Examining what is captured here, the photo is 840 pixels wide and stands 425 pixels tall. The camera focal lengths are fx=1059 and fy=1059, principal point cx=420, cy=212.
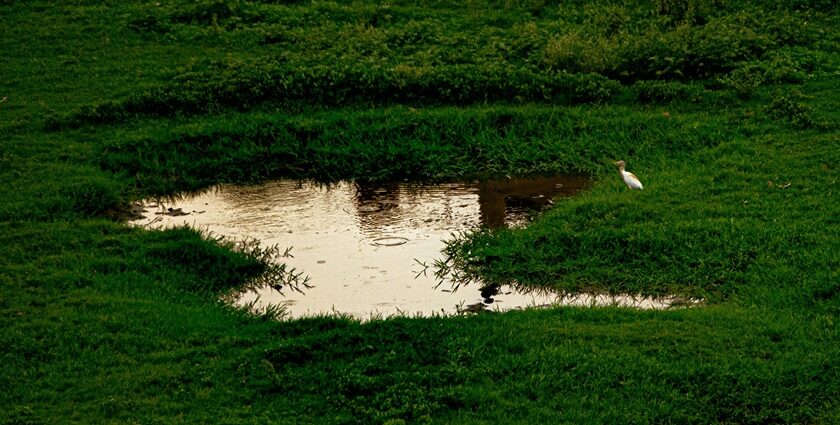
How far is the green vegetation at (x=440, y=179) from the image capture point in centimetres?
660

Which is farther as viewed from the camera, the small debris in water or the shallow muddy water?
the small debris in water

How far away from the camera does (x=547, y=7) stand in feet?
45.8

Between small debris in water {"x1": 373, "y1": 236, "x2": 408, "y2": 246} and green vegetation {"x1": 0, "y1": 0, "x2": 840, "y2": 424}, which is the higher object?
green vegetation {"x1": 0, "y1": 0, "x2": 840, "y2": 424}

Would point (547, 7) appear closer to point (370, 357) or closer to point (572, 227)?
point (572, 227)

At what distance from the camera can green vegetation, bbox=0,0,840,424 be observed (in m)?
6.60

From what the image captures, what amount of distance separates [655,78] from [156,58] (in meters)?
5.97

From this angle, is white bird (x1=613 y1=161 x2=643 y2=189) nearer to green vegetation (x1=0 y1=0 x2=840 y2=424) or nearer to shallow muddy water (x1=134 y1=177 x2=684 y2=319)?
green vegetation (x1=0 y1=0 x2=840 y2=424)

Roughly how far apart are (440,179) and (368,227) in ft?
4.24

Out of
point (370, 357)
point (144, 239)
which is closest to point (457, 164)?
point (144, 239)

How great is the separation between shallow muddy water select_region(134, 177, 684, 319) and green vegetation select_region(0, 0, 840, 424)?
0.77ft

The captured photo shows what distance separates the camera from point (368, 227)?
9.47 metres

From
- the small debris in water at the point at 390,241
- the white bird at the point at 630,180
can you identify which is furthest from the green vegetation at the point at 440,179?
the small debris in water at the point at 390,241

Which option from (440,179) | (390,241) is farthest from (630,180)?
(390,241)

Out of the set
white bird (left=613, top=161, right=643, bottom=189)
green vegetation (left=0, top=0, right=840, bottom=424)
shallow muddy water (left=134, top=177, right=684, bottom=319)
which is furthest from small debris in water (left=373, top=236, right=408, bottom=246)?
white bird (left=613, top=161, right=643, bottom=189)
